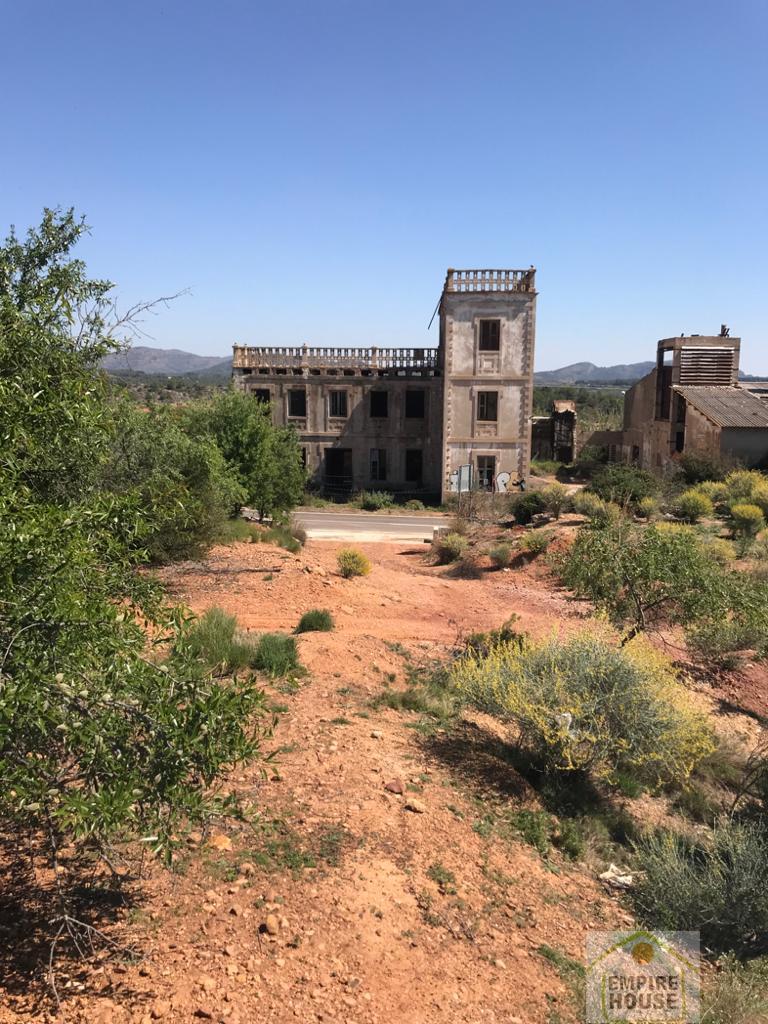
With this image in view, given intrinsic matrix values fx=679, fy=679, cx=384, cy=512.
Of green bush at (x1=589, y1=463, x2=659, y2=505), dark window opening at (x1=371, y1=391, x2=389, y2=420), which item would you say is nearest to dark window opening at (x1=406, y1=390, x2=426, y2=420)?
dark window opening at (x1=371, y1=391, x2=389, y2=420)

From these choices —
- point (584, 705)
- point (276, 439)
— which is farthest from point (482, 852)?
→ point (276, 439)

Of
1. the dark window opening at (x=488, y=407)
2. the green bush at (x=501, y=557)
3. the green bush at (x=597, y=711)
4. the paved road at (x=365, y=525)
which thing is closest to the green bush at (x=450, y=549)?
the green bush at (x=501, y=557)

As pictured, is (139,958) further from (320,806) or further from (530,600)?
(530,600)

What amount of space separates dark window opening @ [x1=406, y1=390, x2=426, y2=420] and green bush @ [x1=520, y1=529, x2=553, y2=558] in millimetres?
14495

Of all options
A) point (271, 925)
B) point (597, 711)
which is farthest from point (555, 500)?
point (271, 925)

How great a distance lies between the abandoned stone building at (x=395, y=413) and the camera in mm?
33250

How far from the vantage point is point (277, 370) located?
Result: 118 ft

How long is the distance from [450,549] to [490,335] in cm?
1416

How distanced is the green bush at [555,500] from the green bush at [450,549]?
199 inches

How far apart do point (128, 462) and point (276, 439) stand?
1030cm

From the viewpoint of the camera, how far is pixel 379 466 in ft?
120

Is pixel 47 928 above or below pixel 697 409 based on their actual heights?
below

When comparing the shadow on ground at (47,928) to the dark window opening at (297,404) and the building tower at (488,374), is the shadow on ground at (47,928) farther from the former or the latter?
the dark window opening at (297,404)

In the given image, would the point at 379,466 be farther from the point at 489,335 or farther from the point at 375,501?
the point at 489,335
